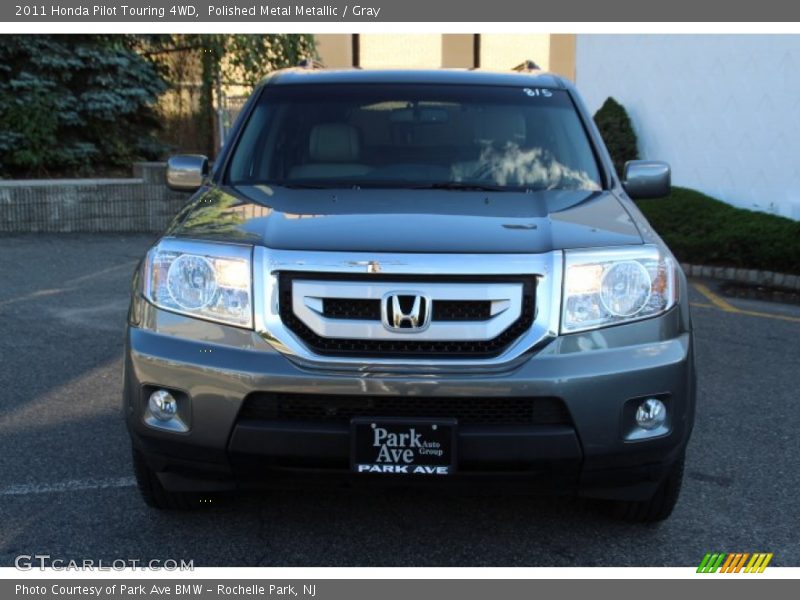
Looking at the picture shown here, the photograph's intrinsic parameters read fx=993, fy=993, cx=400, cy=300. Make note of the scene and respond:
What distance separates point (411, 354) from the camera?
320 cm

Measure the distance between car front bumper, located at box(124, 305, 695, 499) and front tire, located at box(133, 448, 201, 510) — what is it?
1.16ft

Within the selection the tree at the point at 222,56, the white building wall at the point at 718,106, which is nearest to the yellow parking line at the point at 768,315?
the white building wall at the point at 718,106

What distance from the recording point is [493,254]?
127 inches

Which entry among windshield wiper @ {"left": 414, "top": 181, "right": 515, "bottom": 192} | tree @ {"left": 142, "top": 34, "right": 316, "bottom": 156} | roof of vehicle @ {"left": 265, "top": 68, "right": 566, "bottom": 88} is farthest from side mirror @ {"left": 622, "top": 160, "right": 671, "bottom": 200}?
tree @ {"left": 142, "top": 34, "right": 316, "bottom": 156}

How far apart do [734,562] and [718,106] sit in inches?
368

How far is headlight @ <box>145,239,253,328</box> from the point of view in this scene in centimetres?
328

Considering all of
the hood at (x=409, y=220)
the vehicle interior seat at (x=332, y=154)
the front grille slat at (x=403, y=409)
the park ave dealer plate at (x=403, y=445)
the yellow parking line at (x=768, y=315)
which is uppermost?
the vehicle interior seat at (x=332, y=154)

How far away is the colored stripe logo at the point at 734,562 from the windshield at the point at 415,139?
5.38 feet

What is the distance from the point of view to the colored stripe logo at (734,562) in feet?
11.4

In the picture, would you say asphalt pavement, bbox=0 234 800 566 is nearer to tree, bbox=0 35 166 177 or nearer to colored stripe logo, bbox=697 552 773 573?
colored stripe logo, bbox=697 552 773 573

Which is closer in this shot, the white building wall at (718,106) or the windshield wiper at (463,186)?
the windshield wiper at (463,186)

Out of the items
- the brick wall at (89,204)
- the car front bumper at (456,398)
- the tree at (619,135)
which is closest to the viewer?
the car front bumper at (456,398)

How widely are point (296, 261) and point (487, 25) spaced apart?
8057 millimetres

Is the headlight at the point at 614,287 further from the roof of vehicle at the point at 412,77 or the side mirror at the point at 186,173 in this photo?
the side mirror at the point at 186,173
